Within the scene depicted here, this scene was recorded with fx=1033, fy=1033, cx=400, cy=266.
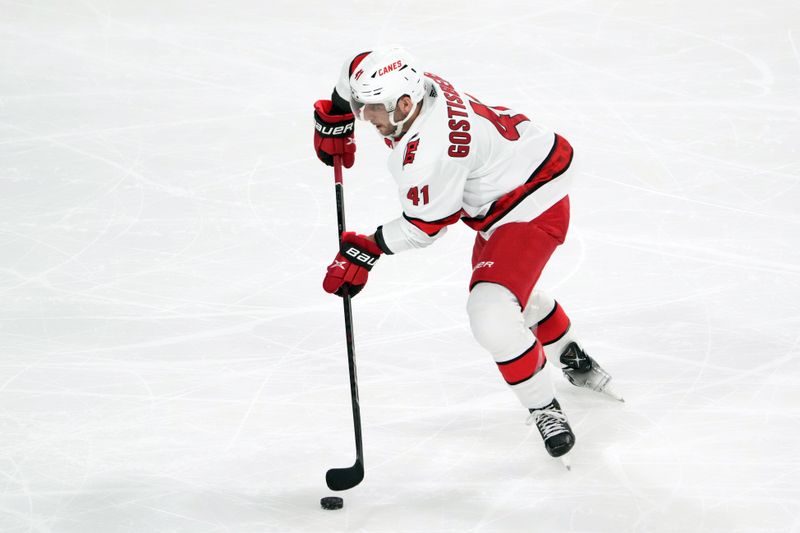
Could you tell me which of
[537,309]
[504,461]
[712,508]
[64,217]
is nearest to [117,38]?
[64,217]

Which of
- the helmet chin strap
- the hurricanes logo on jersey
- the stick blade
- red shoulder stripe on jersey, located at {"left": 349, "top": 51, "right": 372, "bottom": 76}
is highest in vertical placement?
red shoulder stripe on jersey, located at {"left": 349, "top": 51, "right": 372, "bottom": 76}

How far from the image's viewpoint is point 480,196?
3.19 m

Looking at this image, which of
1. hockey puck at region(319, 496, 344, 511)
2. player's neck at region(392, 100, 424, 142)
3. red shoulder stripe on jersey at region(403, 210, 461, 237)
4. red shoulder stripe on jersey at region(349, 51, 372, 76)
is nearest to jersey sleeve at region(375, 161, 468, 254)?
red shoulder stripe on jersey at region(403, 210, 461, 237)

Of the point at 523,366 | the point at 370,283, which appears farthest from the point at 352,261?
the point at 370,283

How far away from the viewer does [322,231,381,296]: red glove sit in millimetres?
3104

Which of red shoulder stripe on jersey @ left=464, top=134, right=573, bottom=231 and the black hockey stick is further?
red shoulder stripe on jersey @ left=464, top=134, right=573, bottom=231

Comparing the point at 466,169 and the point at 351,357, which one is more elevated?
the point at 466,169

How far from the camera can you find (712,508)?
287cm

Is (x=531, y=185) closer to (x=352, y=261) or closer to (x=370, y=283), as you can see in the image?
(x=352, y=261)

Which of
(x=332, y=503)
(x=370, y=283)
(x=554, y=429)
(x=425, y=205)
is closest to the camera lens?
(x=332, y=503)

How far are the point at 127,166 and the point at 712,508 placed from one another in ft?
11.0

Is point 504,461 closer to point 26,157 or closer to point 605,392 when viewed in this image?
point 605,392

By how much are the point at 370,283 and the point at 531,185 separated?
1226 millimetres

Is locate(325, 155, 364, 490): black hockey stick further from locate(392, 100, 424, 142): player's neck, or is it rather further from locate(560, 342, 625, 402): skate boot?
locate(560, 342, 625, 402): skate boot
